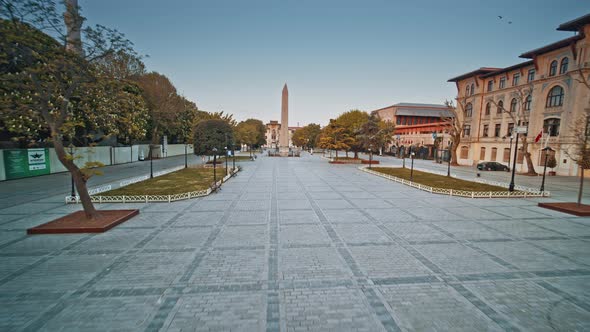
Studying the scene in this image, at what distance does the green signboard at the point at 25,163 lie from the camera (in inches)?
749

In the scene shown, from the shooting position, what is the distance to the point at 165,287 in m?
5.70

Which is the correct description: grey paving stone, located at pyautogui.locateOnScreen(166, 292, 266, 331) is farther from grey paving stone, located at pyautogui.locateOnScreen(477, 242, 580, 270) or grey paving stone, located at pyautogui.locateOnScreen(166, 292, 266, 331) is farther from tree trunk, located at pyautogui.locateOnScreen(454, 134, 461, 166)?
tree trunk, located at pyautogui.locateOnScreen(454, 134, 461, 166)

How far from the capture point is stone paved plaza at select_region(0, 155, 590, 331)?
4.75 metres

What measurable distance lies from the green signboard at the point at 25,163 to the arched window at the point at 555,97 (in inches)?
2022

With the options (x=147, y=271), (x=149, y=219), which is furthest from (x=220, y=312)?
(x=149, y=219)

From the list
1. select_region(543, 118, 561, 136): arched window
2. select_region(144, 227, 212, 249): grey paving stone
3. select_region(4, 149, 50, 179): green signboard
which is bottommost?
select_region(144, 227, 212, 249): grey paving stone

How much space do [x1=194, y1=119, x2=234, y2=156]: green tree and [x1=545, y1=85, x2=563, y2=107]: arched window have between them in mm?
37440

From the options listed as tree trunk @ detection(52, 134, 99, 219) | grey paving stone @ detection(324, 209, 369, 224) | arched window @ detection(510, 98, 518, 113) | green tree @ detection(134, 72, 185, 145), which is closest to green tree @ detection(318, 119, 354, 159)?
arched window @ detection(510, 98, 518, 113)

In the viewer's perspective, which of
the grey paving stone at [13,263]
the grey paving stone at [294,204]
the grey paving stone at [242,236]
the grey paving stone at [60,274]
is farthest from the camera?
the grey paving stone at [294,204]

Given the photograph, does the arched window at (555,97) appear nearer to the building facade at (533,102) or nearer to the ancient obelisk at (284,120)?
the building facade at (533,102)

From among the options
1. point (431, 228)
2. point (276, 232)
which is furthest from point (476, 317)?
point (276, 232)

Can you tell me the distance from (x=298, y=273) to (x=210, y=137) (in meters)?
26.4

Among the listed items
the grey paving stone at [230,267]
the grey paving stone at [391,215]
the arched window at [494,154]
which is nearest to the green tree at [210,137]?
the grey paving stone at [391,215]

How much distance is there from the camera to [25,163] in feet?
66.6
